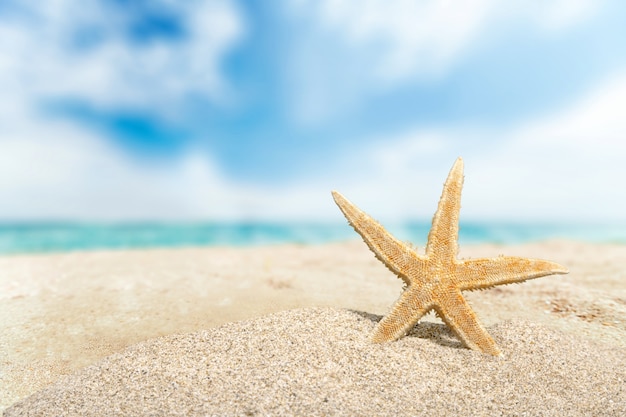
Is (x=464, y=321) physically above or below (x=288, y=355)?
above

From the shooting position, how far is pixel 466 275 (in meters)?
3.34

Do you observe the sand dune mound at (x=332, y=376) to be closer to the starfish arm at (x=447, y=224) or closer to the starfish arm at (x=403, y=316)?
the starfish arm at (x=403, y=316)

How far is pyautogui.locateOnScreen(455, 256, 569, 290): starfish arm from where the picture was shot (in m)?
3.31

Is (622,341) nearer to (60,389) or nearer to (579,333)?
(579,333)

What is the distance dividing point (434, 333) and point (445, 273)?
64 centimetres

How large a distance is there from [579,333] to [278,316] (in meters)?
3.07

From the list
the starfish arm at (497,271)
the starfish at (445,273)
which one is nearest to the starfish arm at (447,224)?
the starfish at (445,273)

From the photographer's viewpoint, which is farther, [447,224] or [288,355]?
[447,224]

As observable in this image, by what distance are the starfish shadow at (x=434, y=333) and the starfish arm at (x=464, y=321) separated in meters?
0.11

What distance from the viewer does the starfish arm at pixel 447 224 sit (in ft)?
11.1

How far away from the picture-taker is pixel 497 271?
3.34 meters

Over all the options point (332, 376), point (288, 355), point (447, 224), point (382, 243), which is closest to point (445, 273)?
point (447, 224)

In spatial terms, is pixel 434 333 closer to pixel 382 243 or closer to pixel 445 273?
pixel 445 273

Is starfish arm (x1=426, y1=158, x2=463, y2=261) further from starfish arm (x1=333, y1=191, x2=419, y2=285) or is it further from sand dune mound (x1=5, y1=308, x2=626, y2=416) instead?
sand dune mound (x1=5, y1=308, x2=626, y2=416)
